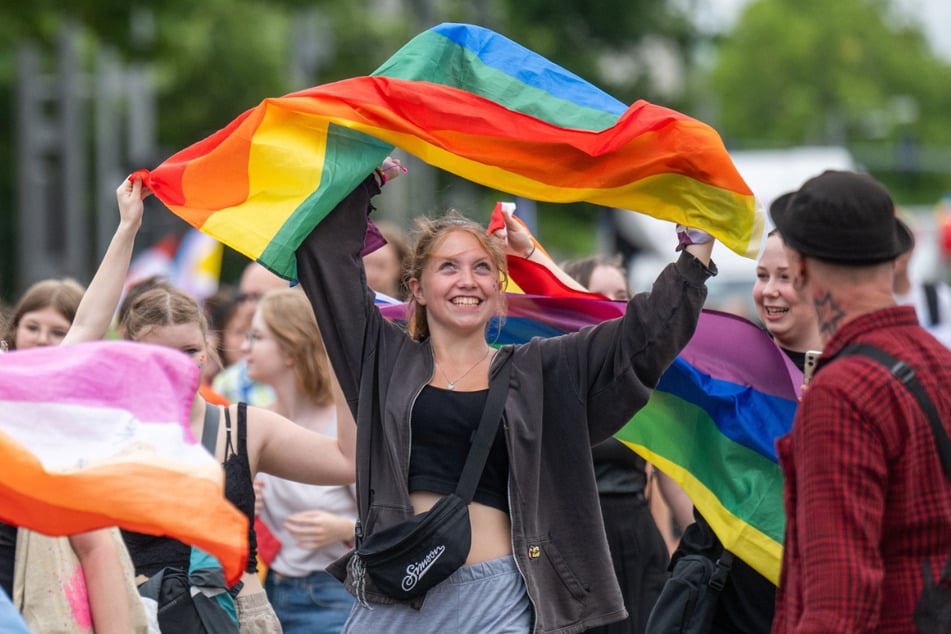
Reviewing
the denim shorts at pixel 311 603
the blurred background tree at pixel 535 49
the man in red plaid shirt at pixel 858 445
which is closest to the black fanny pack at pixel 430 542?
the man in red plaid shirt at pixel 858 445

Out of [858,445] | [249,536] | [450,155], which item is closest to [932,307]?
[450,155]

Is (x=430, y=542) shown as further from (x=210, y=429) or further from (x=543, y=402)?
(x=210, y=429)

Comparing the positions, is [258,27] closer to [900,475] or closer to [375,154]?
[375,154]

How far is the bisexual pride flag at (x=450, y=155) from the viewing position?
487 centimetres

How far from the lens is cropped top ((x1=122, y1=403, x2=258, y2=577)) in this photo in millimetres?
5004

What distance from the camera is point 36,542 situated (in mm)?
4492

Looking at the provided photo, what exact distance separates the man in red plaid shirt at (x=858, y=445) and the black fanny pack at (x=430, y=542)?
42.7 inches

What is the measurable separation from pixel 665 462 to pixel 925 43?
255ft

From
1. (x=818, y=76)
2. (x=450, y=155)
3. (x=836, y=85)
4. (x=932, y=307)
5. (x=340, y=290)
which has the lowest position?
(x=340, y=290)

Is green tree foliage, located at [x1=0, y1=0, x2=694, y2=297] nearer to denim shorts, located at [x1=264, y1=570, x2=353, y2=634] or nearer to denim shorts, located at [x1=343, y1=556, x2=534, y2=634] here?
denim shorts, located at [x1=264, y1=570, x2=353, y2=634]

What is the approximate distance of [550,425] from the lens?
4738 mm

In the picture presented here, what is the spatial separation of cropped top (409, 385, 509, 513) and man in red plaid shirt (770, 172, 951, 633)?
3.67 ft

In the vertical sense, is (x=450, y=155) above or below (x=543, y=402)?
above

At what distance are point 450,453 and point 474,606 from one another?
447 mm
